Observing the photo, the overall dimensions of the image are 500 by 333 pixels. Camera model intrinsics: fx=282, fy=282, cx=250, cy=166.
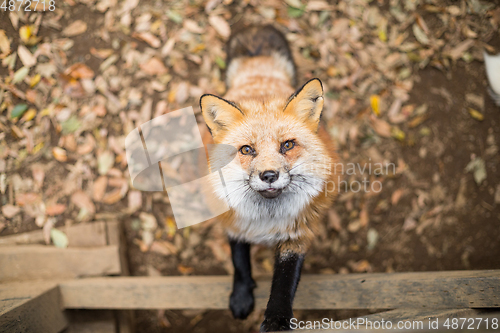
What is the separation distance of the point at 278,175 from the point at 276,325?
0.76 metres

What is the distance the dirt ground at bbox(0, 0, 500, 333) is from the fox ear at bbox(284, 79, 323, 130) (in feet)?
4.19

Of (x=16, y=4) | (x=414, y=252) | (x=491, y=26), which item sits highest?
(x=16, y=4)

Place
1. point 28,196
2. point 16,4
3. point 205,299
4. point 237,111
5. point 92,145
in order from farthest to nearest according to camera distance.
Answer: point 92,145 → point 28,196 → point 16,4 → point 205,299 → point 237,111

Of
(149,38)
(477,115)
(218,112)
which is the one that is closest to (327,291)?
(218,112)

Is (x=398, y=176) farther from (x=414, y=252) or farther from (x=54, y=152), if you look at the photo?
(x=54, y=152)

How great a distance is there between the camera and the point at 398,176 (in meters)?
2.64

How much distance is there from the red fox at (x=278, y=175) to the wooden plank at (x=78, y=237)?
1.23 meters

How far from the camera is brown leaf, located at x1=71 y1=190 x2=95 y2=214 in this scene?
251cm

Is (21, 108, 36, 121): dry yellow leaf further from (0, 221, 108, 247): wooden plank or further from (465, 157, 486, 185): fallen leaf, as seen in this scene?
(465, 157, 486, 185): fallen leaf

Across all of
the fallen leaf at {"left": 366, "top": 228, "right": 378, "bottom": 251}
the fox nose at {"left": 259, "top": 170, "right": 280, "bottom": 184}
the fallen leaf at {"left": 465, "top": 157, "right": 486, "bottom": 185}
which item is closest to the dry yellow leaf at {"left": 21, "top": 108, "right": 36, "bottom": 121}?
the fox nose at {"left": 259, "top": 170, "right": 280, "bottom": 184}

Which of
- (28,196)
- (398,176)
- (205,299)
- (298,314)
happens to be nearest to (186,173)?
(205,299)

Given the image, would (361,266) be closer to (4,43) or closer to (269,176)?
(269,176)

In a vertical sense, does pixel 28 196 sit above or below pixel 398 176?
above

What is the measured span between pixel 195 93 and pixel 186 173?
751mm
